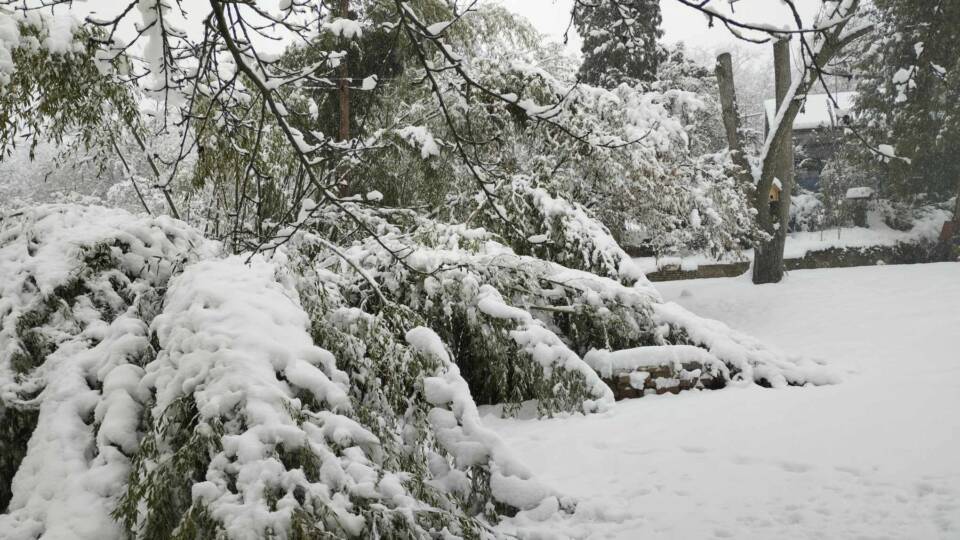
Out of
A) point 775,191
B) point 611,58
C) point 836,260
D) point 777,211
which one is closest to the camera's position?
point 777,211

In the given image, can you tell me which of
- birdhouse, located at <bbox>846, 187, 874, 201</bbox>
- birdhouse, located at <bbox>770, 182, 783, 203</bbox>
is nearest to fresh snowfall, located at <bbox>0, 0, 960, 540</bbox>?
birdhouse, located at <bbox>770, 182, 783, 203</bbox>

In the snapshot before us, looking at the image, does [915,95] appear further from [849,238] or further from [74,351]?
[74,351]

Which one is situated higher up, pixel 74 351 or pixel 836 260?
pixel 836 260

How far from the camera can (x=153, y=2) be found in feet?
5.84

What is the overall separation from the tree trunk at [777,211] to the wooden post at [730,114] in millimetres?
466

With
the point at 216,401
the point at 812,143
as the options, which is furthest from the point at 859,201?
the point at 216,401

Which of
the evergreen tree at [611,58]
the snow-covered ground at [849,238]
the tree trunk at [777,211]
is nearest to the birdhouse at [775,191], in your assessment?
the tree trunk at [777,211]

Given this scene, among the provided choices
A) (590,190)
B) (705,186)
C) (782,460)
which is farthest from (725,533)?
(705,186)

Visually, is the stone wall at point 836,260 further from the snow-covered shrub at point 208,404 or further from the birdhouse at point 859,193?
the snow-covered shrub at point 208,404

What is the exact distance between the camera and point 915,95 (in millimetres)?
12398

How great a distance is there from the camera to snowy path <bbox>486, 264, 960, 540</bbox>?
2.28 m

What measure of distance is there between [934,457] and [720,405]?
120cm

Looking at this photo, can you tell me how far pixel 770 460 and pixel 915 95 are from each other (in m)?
13.2

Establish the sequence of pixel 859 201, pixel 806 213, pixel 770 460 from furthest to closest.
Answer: pixel 806 213 < pixel 859 201 < pixel 770 460
